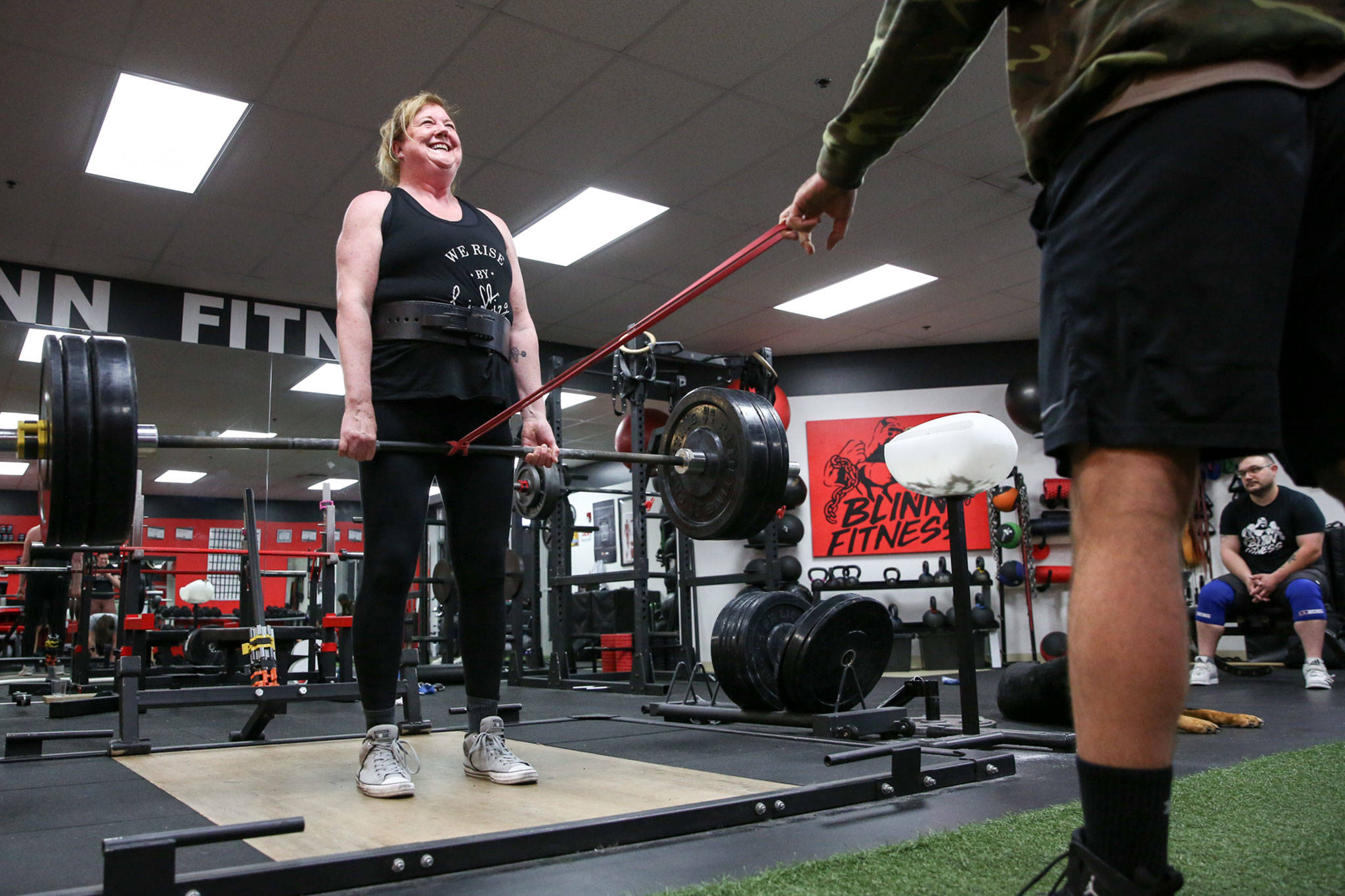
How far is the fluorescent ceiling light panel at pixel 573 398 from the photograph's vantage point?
809 cm

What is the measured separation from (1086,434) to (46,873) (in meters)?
1.32

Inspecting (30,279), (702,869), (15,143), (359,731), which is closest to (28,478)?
(30,279)

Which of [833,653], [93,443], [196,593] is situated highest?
[93,443]

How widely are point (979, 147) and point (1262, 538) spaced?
86.7 inches

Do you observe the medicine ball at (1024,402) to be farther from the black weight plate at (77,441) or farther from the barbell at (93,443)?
the black weight plate at (77,441)

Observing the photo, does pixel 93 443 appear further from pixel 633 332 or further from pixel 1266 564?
pixel 1266 564

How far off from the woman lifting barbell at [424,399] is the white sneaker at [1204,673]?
327cm

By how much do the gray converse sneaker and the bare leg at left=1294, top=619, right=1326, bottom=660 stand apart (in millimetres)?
3507

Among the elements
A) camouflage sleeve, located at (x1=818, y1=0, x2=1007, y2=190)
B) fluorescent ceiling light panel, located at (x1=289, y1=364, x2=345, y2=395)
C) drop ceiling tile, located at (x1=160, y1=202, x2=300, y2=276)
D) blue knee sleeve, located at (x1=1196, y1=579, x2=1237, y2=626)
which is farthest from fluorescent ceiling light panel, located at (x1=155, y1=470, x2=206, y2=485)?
camouflage sleeve, located at (x1=818, y1=0, x2=1007, y2=190)

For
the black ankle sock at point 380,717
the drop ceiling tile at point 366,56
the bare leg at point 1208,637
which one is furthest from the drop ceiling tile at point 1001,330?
the black ankle sock at point 380,717

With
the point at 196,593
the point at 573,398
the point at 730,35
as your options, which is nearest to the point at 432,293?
the point at 730,35

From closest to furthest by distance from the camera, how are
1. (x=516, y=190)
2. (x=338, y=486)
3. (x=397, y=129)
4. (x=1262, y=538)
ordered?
(x=397, y=129) → (x=1262, y=538) → (x=516, y=190) → (x=338, y=486)

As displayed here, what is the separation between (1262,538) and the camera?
4.15 meters

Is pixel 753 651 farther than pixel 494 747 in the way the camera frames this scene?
Yes
